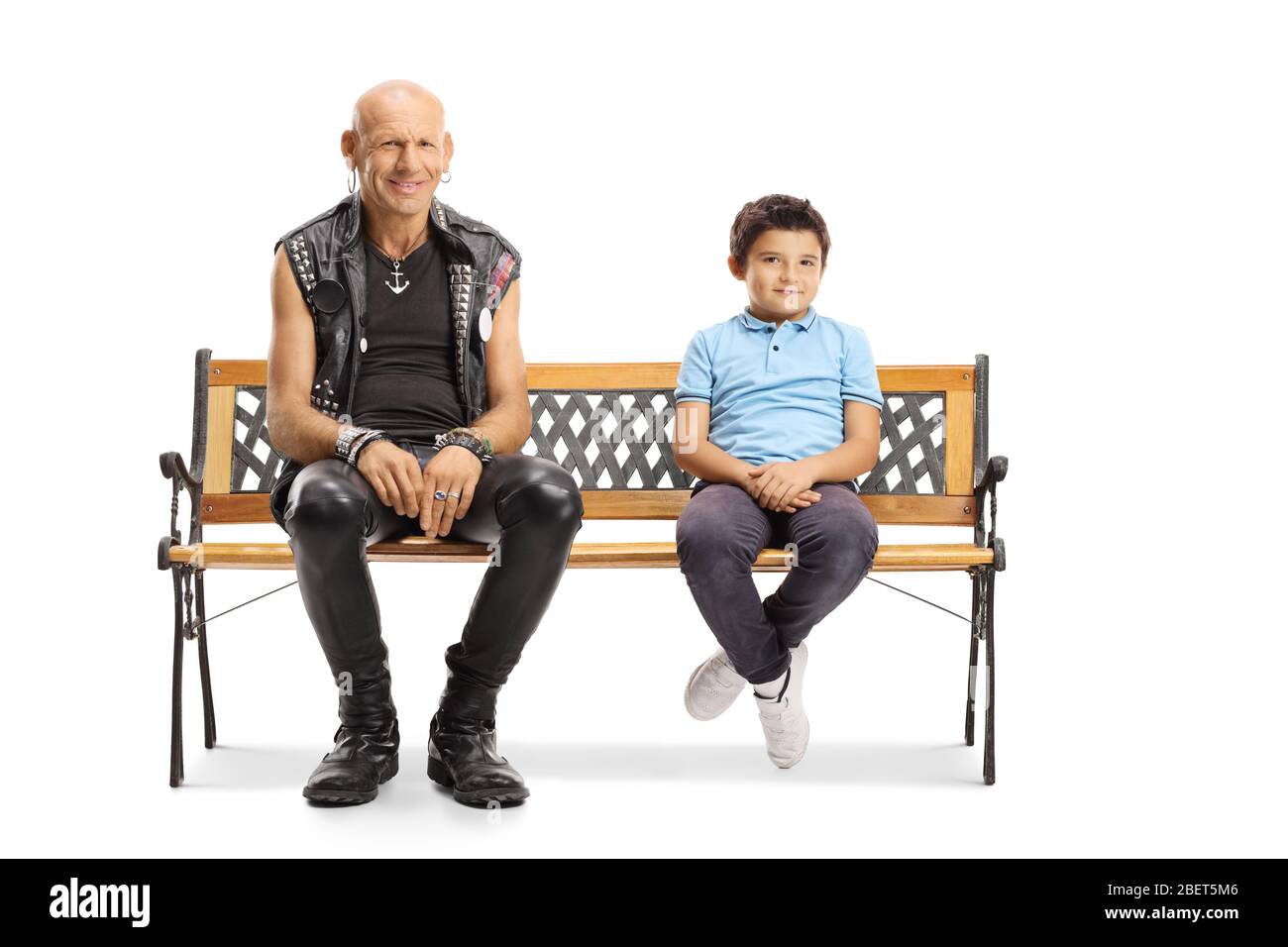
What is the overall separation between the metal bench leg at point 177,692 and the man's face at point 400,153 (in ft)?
3.53

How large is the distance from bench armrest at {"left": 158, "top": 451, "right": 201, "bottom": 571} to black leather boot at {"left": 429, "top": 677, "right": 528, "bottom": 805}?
78cm

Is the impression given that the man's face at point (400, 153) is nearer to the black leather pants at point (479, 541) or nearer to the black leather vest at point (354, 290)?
the black leather vest at point (354, 290)

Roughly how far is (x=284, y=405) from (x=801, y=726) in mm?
1533

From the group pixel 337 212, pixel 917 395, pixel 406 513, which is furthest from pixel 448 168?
pixel 917 395

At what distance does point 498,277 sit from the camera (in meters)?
3.97

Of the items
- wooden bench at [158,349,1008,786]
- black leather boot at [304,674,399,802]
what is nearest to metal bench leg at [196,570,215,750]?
wooden bench at [158,349,1008,786]

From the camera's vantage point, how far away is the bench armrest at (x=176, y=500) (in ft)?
12.5

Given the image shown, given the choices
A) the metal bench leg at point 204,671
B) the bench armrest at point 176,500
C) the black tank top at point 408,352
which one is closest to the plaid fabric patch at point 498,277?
the black tank top at point 408,352

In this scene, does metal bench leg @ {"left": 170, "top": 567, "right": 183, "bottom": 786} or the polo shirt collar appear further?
the polo shirt collar

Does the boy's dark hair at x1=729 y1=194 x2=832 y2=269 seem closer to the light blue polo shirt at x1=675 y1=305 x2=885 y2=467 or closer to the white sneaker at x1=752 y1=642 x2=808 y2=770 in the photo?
the light blue polo shirt at x1=675 y1=305 x2=885 y2=467

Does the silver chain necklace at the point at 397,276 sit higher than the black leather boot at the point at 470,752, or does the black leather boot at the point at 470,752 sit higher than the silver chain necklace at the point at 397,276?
the silver chain necklace at the point at 397,276

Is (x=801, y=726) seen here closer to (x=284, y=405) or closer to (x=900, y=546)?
(x=900, y=546)

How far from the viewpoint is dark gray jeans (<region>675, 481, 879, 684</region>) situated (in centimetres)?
370

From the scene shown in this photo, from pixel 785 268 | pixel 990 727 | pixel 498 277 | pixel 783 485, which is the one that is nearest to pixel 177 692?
pixel 498 277
